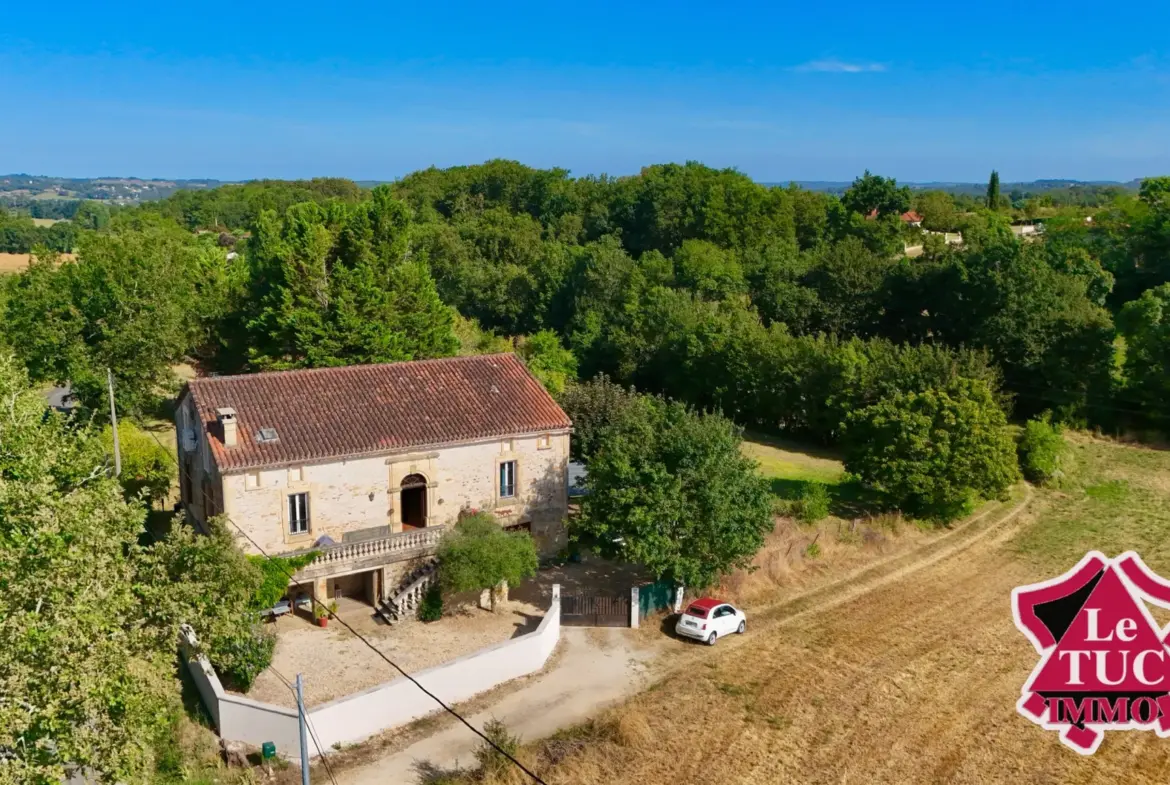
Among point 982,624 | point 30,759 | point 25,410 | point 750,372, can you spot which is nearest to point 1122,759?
point 982,624

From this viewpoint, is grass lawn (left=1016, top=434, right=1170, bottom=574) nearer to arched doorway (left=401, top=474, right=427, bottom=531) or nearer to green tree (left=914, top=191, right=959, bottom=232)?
arched doorway (left=401, top=474, right=427, bottom=531)

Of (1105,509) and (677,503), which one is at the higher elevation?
(677,503)

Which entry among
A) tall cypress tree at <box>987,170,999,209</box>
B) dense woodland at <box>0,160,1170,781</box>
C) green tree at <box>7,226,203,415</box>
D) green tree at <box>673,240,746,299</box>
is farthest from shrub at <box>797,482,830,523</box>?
tall cypress tree at <box>987,170,999,209</box>

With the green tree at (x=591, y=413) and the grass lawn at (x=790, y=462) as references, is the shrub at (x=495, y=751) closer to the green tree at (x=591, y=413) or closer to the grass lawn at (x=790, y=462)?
the green tree at (x=591, y=413)

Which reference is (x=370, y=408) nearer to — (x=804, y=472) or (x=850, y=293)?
(x=804, y=472)

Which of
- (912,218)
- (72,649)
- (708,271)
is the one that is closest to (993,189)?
(912,218)

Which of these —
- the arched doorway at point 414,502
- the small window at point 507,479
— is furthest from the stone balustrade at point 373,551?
the small window at point 507,479
